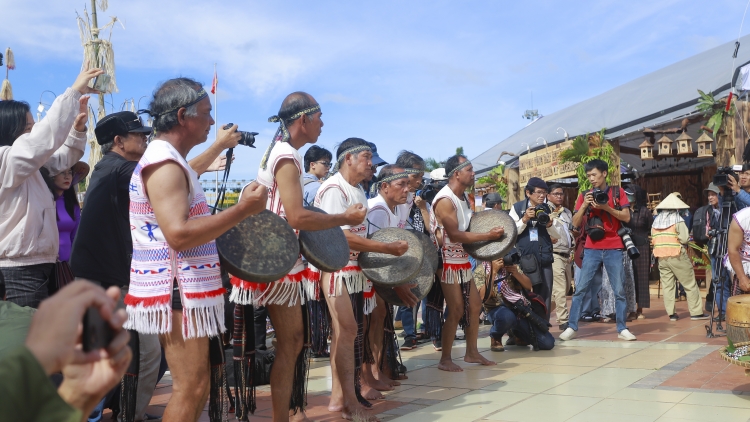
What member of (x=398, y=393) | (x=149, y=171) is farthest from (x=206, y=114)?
(x=398, y=393)

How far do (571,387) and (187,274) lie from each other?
3.54 meters

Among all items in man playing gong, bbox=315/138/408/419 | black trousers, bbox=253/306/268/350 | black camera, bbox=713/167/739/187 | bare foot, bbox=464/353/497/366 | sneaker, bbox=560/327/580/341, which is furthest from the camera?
sneaker, bbox=560/327/580/341

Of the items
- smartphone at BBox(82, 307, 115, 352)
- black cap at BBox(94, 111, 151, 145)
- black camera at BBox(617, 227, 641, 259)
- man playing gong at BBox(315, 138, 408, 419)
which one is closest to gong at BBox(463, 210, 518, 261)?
man playing gong at BBox(315, 138, 408, 419)

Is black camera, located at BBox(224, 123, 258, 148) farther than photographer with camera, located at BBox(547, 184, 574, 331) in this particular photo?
No

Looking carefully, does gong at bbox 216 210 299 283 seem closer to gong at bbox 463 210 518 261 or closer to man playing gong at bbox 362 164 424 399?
man playing gong at bbox 362 164 424 399

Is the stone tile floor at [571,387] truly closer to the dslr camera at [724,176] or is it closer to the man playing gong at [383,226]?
the man playing gong at [383,226]

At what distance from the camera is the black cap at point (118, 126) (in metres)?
3.95

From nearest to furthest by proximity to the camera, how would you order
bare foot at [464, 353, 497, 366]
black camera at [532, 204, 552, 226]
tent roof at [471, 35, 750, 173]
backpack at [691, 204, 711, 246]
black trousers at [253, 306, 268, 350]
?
black trousers at [253, 306, 268, 350]
bare foot at [464, 353, 497, 366]
black camera at [532, 204, 552, 226]
backpack at [691, 204, 711, 246]
tent roof at [471, 35, 750, 173]

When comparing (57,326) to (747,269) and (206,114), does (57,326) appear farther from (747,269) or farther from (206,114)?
(747,269)

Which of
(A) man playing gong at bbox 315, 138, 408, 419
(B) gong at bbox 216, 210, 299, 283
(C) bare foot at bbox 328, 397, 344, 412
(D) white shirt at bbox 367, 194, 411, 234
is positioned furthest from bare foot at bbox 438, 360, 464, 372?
(B) gong at bbox 216, 210, 299, 283

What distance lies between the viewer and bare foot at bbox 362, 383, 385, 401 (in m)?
5.09

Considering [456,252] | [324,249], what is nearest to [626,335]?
[456,252]

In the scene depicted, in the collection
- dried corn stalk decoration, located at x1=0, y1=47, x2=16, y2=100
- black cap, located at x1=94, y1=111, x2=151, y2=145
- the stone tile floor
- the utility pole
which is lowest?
the stone tile floor

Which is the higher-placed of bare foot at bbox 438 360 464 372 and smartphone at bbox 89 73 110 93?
smartphone at bbox 89 73 110 93
